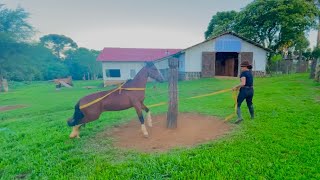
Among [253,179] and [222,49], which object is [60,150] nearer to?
[253,179]

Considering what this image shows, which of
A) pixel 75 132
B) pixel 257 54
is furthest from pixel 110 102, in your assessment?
pixel 257 54

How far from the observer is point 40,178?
3594mm

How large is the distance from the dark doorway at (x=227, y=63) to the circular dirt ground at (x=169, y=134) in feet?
67.3

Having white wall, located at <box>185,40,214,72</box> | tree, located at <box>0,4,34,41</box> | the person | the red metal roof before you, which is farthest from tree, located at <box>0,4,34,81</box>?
the person

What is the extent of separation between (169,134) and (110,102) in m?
1.66

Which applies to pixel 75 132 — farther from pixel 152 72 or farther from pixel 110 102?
pixel 152 72

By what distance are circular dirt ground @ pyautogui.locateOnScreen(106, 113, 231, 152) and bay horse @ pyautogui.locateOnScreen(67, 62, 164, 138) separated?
38 cm

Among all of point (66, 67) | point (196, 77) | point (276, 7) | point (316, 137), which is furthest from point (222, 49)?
point (66, 67)

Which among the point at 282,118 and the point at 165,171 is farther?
the point at 282,118

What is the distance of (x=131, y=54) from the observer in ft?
102

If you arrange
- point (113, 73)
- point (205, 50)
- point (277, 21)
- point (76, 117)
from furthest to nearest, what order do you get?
point (113, 73)
point (277, 21)
point (205, 50)
point (76, 117)

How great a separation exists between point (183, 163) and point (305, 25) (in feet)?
89.1

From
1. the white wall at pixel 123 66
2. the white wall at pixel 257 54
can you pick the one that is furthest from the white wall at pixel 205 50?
the white wall at pixel 123 66

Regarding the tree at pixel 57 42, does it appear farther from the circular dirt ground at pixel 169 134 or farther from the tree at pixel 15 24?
the circular dirt ground at pixel 169 134
